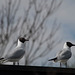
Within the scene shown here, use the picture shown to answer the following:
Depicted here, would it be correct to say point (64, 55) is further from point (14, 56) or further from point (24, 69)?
point (24, 69)

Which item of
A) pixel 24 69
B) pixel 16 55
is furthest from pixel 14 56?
pixel 24 69

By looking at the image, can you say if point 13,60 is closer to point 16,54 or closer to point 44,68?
point 16,54

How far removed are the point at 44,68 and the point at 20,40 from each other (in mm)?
3668

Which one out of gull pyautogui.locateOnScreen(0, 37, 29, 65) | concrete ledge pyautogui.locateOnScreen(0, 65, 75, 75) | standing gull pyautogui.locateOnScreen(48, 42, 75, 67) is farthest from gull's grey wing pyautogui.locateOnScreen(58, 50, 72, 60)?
concrete ledge pyautogui.locateOnScreen(0, 65, 75, 75)

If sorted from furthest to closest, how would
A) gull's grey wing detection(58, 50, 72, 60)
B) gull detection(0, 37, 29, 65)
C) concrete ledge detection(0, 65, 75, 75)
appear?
gull's grey wing detection(58, 50, 72, 60)
gull detection(0, 37, 29, 65)
concrete ledge detection(0, 65, 75, 75)

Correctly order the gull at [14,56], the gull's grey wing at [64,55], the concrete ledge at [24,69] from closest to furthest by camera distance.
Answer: the concrete ledge at [24,69] → the gull at [14,56] → the gull's grey wing at [64,55]

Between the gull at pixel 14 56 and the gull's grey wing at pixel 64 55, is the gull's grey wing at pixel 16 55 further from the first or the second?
the gull's grey wing at pixel 64 55

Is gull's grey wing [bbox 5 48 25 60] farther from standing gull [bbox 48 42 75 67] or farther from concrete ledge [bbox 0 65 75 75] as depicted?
concrete ledge [bbox 0 65 75 75]

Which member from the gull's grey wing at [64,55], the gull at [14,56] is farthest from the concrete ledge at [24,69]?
the gull's grey wing at [64,55]

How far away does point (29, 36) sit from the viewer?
11.2m

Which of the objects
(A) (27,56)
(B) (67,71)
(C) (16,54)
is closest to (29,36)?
(A) (27,56)

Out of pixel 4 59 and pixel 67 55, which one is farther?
pixel 67 55

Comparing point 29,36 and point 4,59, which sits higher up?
point 29,36

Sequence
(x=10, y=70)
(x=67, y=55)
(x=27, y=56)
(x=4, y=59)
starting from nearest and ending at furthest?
(x=10, y=70) < (x=4, y=59) < (x=67, y=55) < (x=27, y=56)
